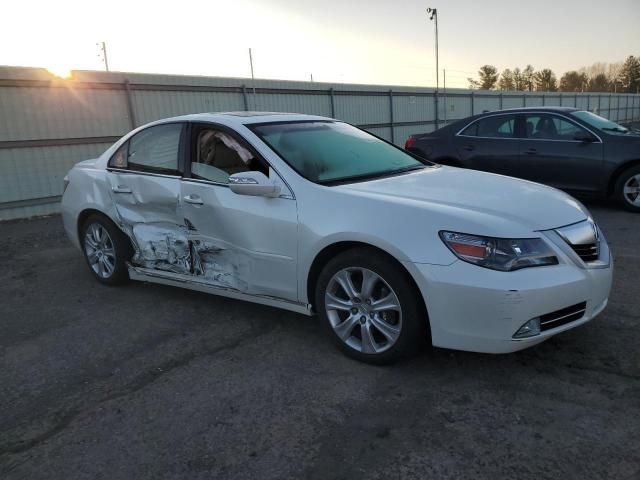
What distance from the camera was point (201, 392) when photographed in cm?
309

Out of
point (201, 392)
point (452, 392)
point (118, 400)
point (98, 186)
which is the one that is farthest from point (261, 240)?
point (98, 186)

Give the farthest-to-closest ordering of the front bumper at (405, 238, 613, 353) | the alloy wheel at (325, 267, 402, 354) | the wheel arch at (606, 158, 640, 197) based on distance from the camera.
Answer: the wheel arch at (606, 158, 640, 197) → the alloy wheel at (325, 267, 402, 354) → the front bumper at (405, 238, 613, 353)

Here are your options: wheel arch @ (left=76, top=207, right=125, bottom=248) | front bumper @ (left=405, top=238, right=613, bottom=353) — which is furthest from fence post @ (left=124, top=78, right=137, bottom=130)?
front bumper @ (left=405, top=238, right=613, bottom=353)

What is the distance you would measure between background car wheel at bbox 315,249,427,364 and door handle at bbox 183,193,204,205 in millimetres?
1229

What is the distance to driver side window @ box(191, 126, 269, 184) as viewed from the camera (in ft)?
12.6

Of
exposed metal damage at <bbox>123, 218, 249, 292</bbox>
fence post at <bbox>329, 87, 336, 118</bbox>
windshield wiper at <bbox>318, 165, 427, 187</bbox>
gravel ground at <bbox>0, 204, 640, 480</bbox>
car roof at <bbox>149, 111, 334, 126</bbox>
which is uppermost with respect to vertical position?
fence post at <bbox>329, 87, 336, 118</bbox>

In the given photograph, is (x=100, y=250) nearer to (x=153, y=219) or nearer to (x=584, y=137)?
(x=153, y=219)

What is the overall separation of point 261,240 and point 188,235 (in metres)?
0.81

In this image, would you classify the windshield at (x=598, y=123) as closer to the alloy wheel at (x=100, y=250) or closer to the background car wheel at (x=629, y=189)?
the background car wheel at (x=629, y=189)

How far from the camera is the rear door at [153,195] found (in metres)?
4.20

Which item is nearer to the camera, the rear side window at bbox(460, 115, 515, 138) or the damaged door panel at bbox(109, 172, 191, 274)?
→ the damaged door panel at bbox(109, 172, 191, 274)

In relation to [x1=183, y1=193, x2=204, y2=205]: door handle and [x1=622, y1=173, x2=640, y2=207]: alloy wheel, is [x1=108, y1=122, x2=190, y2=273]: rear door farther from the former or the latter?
[x1=622, y1=173, x2=640, y2=207]: alloy wheel

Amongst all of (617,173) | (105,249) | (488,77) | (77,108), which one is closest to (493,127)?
(617,173)

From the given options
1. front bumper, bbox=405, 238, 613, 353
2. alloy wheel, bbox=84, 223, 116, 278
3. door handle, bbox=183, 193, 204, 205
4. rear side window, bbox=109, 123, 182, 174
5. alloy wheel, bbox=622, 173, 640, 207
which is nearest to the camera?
front bumper, bbox=405, 238, 613, 353
